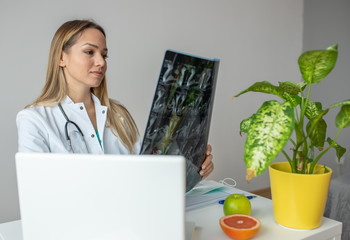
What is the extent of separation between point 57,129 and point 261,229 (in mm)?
969

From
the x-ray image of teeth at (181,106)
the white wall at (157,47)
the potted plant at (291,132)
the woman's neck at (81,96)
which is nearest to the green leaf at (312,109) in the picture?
the potted plant at (291,132)

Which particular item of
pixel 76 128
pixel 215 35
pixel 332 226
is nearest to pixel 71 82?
pixel 76 128

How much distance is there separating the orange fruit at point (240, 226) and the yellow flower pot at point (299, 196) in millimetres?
102

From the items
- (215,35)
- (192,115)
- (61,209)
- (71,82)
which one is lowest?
(61,209)

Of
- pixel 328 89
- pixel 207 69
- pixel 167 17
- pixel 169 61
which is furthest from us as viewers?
pixel 328 89

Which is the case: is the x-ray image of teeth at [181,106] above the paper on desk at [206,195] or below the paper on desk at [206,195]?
above

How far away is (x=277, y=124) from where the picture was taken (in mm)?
796

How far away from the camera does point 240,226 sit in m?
0.95

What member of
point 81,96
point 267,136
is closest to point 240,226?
point 267,136

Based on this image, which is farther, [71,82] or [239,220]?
[71,82]

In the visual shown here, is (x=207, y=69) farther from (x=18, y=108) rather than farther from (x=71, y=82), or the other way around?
(x=18, y=108)

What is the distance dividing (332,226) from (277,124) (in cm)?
46

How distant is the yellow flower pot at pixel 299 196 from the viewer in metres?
0.94

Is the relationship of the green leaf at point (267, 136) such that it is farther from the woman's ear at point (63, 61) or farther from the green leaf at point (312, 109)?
the woman's ear at point (63, 61)
